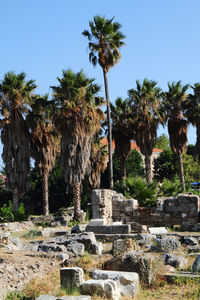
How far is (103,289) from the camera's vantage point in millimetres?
5922

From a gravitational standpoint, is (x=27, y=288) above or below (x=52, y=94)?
below

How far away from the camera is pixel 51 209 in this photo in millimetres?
33625

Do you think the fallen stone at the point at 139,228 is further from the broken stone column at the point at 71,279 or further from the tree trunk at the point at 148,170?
the tree trunk at the point at 148,170

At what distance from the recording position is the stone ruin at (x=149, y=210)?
16312 mm

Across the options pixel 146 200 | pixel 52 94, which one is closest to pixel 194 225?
pixel 146 200

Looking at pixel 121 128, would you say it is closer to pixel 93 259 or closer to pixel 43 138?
pixel 43 138

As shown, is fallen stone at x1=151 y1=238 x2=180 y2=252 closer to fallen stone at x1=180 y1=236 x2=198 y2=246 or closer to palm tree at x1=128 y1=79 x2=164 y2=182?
fallen stone at x1=180 y1=236 x2=198 y2=246

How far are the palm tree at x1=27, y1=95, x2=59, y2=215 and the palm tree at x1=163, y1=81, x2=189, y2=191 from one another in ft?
29.8

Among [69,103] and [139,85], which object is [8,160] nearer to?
[69,103]

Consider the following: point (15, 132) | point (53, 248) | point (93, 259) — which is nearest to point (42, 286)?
point (93, 259)

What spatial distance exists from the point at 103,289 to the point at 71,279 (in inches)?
28.2

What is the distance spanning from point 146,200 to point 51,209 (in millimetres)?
16371

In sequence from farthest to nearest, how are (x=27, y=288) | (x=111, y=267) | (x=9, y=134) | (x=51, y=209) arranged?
(x=51, y=209) → (x=9, y=134) → (x=111, y=267) → (x=27, y=288)

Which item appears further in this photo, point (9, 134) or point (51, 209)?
point (51, 209)
